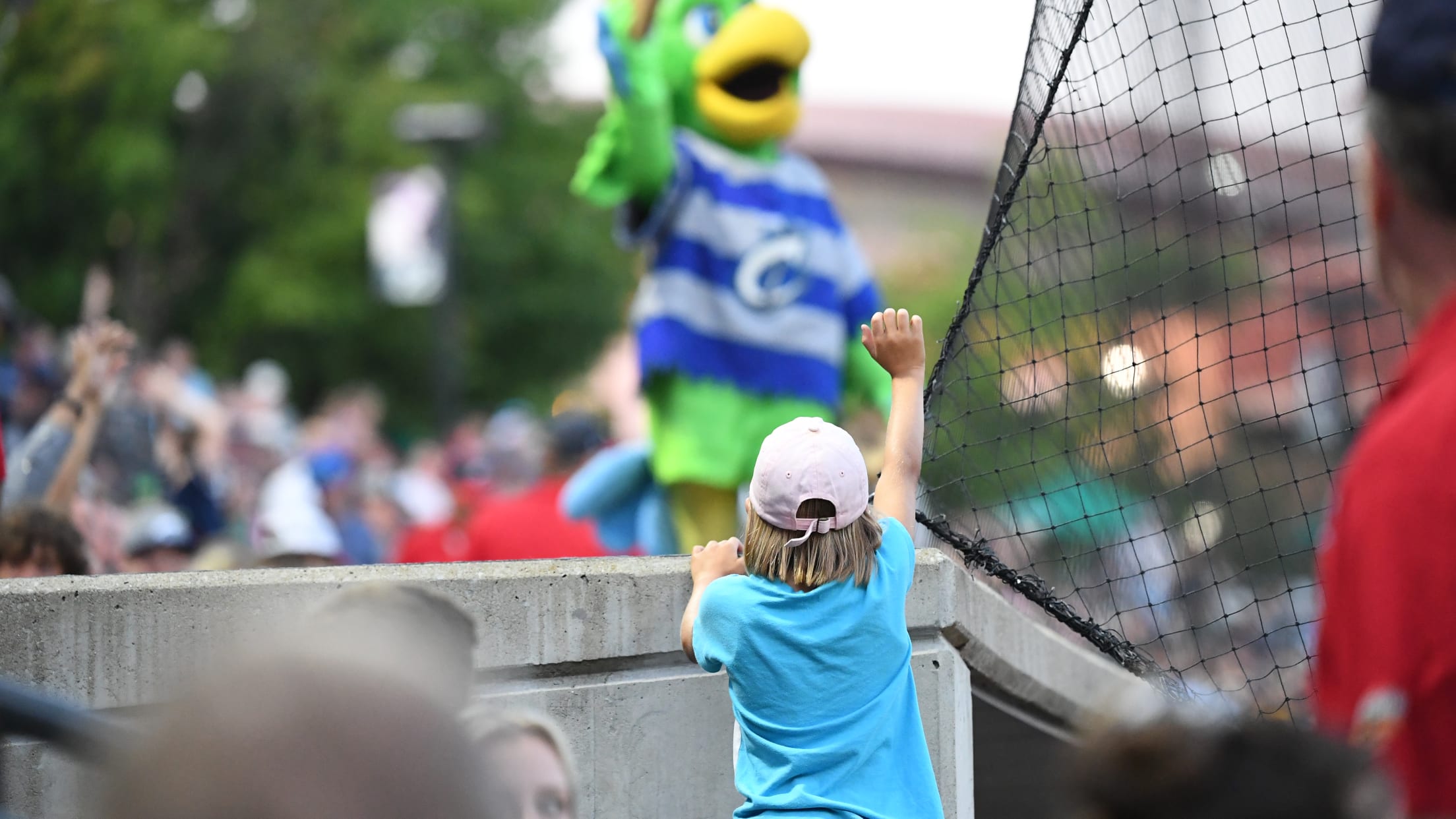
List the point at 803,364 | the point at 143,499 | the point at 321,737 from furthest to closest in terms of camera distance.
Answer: the point at 143,499
the point at 803,364
the point at 321,737

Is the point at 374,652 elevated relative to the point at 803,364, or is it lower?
lower

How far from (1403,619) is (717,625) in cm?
164

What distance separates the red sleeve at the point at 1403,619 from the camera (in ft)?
4.72

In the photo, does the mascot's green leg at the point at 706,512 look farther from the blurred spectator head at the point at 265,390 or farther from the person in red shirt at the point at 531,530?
the blurred spectator head at the point at 265,390

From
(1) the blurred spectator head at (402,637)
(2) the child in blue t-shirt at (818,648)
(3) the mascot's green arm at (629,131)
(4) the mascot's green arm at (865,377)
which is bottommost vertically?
(1) the blurred spectator head at (402,637)

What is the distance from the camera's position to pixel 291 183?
21547mm

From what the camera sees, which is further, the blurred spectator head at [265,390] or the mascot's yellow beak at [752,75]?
the blurred spectator head at [265,390]

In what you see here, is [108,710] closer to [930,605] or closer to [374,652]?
[930,605]

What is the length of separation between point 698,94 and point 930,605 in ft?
9.32

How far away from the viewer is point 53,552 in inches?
157

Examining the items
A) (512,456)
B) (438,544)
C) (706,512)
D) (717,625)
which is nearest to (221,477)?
(438,544)

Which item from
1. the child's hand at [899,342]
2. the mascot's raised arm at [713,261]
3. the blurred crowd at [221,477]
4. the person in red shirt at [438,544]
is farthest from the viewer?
the person in red shirt at [438,544]

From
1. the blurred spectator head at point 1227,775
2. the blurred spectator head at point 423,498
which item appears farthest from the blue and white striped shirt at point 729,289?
the blurred spectator head at point 423,498

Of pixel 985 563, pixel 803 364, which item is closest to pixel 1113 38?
pixel 985 563
